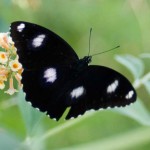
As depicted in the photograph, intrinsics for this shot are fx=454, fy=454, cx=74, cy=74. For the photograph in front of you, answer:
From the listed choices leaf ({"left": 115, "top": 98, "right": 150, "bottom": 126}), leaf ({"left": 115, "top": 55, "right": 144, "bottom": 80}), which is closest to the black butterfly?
leaf ({"left": 115, "top": 98, "right": 150, "bottom": 126})

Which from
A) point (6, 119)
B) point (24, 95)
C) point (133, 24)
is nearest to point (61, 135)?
point (6, 119)

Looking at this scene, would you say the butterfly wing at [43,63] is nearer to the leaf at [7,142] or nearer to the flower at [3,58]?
the flower at [3,58]

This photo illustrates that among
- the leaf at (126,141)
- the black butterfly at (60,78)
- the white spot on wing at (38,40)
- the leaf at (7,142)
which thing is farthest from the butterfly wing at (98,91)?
the leaf at (126,141)

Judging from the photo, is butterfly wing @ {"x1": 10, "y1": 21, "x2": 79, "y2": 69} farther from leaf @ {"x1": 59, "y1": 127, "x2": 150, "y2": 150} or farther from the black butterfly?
leaf @ {"x1": 59, "y1": 127, "x2": 150, "y2": 150}

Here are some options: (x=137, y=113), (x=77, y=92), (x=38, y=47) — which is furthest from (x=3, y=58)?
(x=137, y=113)

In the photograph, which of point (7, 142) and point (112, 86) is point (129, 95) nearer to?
point (112, 86)

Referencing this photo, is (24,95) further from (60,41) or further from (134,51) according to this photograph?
(134,51)

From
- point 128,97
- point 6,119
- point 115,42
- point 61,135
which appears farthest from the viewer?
point 115,42
